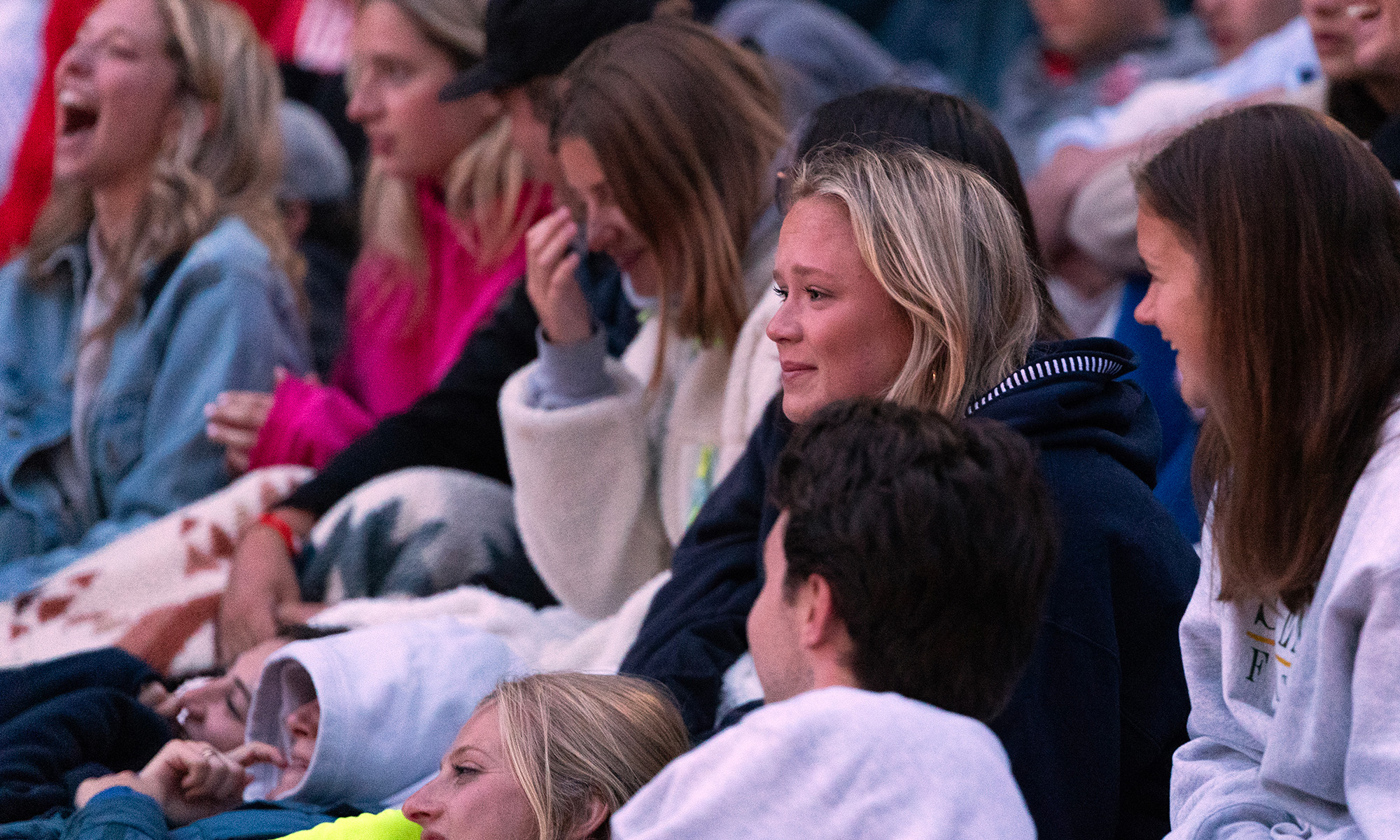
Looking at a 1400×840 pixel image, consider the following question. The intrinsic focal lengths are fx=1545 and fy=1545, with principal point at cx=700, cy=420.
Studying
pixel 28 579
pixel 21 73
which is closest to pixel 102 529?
pixel 28 579

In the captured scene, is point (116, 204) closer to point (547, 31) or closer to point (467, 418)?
point (467, 418)

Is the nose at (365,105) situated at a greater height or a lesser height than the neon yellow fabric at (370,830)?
greater

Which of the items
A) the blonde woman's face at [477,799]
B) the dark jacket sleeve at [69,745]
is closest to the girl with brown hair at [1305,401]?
the blonde woman's face at [477,799]

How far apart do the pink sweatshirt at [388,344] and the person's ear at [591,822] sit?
1.73m

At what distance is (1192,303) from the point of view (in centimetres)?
148

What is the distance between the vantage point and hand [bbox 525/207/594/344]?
2670 millimetres

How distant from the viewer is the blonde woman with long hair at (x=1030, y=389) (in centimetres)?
164

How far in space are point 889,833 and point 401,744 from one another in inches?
47.7

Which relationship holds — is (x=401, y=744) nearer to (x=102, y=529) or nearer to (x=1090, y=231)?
(x=102, y=529)

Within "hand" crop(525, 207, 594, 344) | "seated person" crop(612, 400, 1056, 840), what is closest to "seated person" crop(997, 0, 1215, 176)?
"hand" crop(525, 207, 594, 344)

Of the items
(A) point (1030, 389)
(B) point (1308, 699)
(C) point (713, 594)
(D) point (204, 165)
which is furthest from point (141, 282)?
(B) point (1308, 699)

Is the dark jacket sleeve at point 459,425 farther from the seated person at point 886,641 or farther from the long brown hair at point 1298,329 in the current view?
the long brown hair at point 1298,329

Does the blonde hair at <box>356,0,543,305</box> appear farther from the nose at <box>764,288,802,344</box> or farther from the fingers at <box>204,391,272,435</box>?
the nose at <box>764,288,802,344</box>

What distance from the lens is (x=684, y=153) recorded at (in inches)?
100.0
